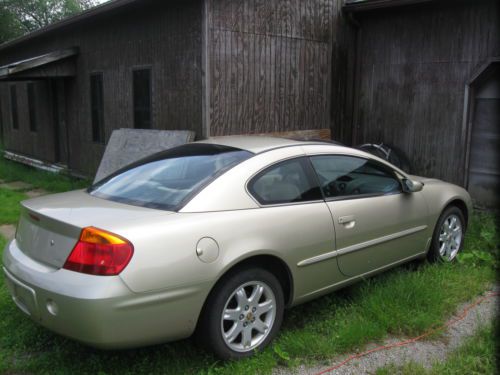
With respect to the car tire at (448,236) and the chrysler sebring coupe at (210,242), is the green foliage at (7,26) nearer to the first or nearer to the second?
the chrysler sebring coupe at (210,242)

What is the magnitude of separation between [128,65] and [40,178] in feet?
12.9

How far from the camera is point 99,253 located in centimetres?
294

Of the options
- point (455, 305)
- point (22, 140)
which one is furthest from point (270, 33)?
point (22, 140)

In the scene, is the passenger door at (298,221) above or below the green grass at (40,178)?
above

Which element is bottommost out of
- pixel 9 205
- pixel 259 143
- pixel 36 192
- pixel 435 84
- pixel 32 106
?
pixel 36 192

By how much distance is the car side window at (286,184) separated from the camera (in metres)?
3.69

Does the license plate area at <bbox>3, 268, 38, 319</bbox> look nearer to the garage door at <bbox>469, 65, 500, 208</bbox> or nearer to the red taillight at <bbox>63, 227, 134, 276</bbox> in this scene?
the red taillight at <bbox>63, 227, 134, 276</bbox>

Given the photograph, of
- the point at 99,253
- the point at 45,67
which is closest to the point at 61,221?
the point at 99,253

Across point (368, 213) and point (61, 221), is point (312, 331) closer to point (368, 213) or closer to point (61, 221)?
point (368, 213)

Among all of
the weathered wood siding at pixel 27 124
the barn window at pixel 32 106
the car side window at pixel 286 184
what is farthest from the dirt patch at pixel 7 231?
the barn window at pixel 32 106

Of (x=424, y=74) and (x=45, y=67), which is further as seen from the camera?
(x=45, y=67)

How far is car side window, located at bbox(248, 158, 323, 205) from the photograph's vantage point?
3691mm

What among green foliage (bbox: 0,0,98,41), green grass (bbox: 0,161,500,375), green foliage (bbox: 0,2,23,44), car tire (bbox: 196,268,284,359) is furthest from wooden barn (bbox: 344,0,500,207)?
green foliage (bbox: 0,0,98,41)

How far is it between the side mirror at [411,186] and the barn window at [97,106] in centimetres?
777
